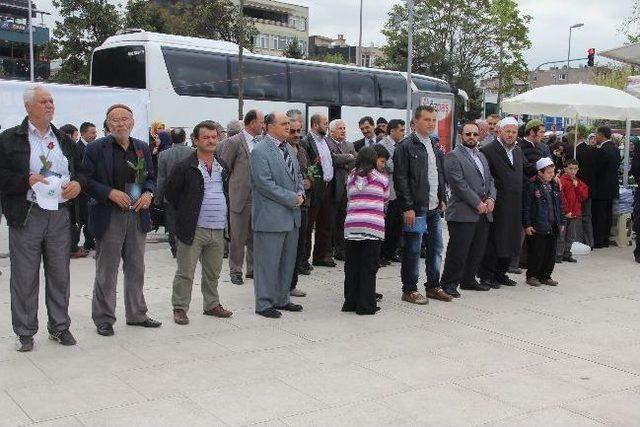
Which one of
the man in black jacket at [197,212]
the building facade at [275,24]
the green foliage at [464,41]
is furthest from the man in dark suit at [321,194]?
the building facade at [275,24]

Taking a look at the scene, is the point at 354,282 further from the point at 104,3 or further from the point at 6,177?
the point at 104,3

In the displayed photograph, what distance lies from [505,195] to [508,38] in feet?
133

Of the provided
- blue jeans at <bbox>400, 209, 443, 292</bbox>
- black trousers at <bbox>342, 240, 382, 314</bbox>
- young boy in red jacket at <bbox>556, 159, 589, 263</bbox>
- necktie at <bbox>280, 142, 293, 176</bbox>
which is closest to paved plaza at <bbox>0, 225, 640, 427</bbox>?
black trousers at <bbox>342, 240, 382, 314</bbox>

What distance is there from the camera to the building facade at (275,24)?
2916 inches

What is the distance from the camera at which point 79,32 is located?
2762cm

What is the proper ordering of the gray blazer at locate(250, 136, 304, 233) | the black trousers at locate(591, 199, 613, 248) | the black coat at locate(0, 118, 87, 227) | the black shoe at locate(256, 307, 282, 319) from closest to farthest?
the black coat at locate(0, 118, 87, 227) → the gray blazer at locate(250, 136, 304, 233) → the black shoe at locate(256, 307, 282, 319) → the black trousers at locate(591, 199, 613, 248)

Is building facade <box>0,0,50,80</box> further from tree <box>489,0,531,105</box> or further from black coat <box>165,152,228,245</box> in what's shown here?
black coat <box>165,152,228,245</box>

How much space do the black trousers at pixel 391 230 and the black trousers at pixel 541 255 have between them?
68.0 inches

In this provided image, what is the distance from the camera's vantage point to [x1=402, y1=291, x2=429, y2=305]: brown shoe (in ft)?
23.8

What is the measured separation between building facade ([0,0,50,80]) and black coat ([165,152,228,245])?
162ft

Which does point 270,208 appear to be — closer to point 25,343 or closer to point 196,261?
point 196,261

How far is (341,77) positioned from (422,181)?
15807 mm

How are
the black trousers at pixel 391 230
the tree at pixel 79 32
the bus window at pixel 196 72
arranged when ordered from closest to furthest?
the black trousers at pixel 391 230 < the bus window at pixel 196 72 < the tree at pixel 79 32

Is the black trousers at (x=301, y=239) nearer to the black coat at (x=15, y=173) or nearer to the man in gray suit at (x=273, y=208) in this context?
the man in gray suit at (x=273, y=208)
